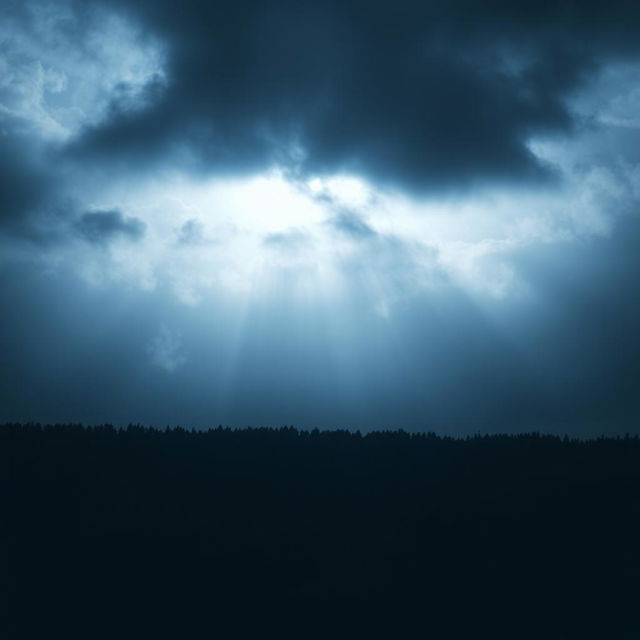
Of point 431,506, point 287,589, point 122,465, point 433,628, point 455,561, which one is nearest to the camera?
point 433,628

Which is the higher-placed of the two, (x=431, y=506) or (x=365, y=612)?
(x=431, y=506)

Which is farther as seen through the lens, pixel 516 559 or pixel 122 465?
pixel 122 465

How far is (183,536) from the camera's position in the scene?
80.4m

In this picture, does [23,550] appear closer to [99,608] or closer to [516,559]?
[99,608]

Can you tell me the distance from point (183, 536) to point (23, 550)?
17.4 metres

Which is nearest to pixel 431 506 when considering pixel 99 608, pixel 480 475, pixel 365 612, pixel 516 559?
pixel 480 475

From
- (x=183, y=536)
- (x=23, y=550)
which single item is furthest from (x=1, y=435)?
(x=183, y=536)

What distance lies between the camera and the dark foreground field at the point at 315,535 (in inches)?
2534

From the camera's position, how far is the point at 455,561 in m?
75.9

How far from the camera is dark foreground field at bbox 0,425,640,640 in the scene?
64.4m

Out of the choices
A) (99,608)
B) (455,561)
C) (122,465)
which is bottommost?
(99,608)

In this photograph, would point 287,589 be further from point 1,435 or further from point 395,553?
point 1,435

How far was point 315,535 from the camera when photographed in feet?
275

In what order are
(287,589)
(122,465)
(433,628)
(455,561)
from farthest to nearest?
(122,465)
(455,561)
(287,589)
(433,628)
